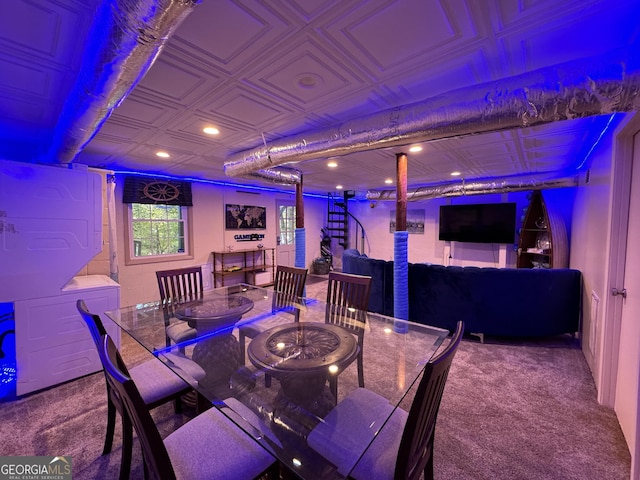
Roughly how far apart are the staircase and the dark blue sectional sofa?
15.4ft

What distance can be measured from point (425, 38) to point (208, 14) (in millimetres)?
1016

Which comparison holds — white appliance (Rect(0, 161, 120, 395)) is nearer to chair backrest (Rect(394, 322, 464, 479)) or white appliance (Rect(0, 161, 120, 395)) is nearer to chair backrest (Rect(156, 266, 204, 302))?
chair backrest (Rect(156, 266, 204, 302))

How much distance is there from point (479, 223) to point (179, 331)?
19.6 ft

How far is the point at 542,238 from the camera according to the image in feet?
17.0

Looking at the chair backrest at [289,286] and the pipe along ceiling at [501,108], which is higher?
the pipe along ceiling at [501,108]

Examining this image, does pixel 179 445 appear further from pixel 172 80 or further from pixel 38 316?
pixel 38 316

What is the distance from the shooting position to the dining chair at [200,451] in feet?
2.89

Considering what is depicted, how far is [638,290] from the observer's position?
173 cm


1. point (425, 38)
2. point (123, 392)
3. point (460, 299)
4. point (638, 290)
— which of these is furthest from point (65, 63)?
point (460, 299)

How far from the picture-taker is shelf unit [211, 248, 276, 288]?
552 centimetres

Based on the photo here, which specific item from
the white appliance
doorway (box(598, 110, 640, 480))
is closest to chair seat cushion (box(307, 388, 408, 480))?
doorway (box(598, 110, 640, 480))

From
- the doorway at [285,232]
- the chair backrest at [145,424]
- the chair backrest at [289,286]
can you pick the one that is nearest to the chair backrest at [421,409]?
the chair backrest at [145,424]

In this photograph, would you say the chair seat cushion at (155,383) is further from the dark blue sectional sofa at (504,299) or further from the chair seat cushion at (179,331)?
the dark blue sectional sofa at (504,299)

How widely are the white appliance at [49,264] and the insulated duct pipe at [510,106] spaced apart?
2444mm
